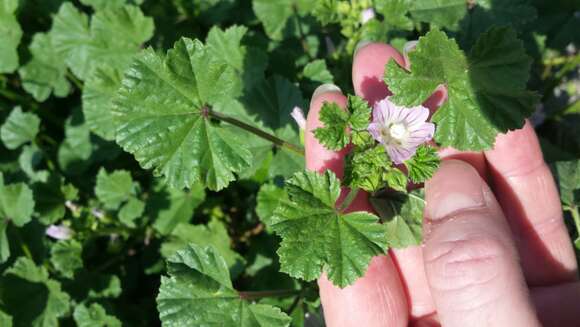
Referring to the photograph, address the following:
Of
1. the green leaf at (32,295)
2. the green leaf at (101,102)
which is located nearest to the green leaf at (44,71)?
the green leaf at (101,102)

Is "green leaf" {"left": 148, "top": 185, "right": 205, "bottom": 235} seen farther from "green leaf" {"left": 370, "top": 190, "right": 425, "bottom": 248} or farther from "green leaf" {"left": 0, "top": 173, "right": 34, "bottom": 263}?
"green leaf" {"left": 370, "top": 190, "right": 425, "bottom": 248}

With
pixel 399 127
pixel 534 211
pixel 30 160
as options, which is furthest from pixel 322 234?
pixel 30 160

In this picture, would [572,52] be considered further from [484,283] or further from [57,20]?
[57,20]

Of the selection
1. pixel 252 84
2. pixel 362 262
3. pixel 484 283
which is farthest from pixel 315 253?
pixel 252 84

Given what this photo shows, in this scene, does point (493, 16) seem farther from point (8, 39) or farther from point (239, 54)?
point (8, 39)

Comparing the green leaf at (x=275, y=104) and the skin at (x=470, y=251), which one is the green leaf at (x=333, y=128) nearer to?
the skin at (x=470, y=251)
